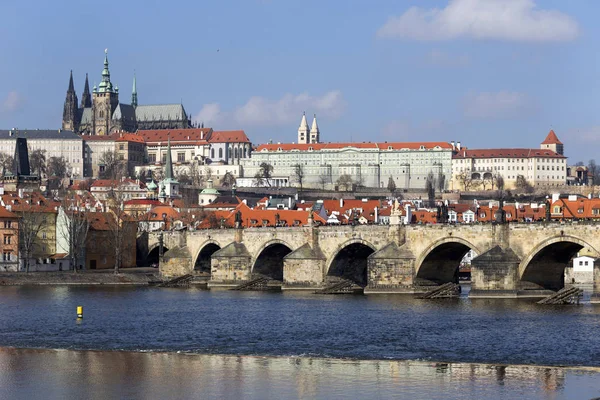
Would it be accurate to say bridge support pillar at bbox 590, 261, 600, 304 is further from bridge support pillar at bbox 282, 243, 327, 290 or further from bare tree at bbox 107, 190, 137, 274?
bare tree at bbox 107, 190, 137, 274

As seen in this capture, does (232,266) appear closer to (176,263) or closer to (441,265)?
(176,263)

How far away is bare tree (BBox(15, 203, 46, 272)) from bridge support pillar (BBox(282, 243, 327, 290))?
20418 millimetres

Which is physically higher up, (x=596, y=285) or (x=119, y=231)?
(x=119, y=231)

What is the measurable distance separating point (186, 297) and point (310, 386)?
35940mm

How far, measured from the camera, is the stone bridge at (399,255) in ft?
189

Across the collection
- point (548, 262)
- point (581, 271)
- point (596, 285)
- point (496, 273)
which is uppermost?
point (548, 262)

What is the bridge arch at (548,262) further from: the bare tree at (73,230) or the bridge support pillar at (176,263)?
the bare tree at (73,230)

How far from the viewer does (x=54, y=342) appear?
42469 millimetres

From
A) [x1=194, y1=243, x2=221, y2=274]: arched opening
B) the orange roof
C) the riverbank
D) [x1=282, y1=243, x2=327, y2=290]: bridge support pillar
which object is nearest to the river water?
[x1=282, y1=243, x2=327, y2=290]: bridge support pillar

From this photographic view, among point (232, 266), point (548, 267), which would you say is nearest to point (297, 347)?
point (548, 267)

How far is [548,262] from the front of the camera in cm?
5912

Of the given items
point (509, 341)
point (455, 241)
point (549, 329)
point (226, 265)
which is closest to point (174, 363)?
point (509, 341)

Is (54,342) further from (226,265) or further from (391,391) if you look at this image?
(226,265)

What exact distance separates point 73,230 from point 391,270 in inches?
1095
